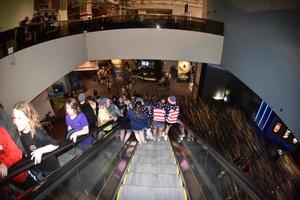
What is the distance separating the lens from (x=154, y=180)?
5.16 m

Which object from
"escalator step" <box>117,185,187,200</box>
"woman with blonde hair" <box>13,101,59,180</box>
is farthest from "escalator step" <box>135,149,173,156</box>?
"woman with blonde hair" <box>13,101,59,180</box>

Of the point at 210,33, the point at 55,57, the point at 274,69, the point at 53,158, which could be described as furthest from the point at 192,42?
the point at 53,158

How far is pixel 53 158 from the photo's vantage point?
3695mm

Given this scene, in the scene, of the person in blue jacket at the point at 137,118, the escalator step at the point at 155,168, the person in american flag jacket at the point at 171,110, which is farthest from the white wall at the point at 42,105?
the escalator step at the point at 155,168

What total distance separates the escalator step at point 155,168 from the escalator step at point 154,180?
0.30 metres

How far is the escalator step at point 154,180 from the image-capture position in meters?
5.12

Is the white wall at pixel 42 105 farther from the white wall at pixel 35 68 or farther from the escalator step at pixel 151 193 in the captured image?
the escalator step at pixel 151 193

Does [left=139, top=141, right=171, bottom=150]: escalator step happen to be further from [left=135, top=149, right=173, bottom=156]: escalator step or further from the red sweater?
the red sweater

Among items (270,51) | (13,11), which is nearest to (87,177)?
(270,51)

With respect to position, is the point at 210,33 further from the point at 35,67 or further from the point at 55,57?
the point at 35,67

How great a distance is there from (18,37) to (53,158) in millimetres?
6359

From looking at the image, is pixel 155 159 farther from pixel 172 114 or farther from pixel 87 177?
pixel 87 177

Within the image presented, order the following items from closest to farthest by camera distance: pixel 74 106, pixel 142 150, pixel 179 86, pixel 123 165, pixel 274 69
Result: pixel 74 106 < pixel 123 165 < pixel 142 150 < pixel 274 69 < pixel 179 86

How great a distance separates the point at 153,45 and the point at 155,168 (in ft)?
34.5
